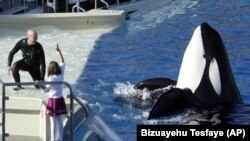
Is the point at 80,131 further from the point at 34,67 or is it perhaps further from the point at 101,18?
the point at 101,18

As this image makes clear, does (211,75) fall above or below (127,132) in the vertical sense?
above

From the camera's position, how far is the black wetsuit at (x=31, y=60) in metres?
11.8

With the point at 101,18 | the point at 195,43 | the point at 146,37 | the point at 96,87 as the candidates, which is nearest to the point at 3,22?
the point at 101,18

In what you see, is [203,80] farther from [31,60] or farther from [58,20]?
[58,20]

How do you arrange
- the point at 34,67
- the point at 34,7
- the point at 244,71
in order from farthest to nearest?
the point at 34,7 < the point at 244,71 < the point at 34,67

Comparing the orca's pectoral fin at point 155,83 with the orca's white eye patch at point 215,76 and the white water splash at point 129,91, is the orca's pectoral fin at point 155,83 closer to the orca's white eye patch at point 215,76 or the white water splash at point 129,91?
the white water splash at point 129,91

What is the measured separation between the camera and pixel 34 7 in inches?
775

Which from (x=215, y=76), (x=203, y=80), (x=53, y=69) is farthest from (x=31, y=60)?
(x=53, y=69)

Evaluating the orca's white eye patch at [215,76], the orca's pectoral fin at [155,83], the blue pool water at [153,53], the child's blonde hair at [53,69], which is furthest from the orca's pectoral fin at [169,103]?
the child's blonde hair at [53,69]

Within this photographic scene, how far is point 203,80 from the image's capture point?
35.9ft

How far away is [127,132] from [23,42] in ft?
8.15

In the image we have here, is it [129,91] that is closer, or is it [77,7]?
[129,91]

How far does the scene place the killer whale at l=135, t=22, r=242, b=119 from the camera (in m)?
10.5

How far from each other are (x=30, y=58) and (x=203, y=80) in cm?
291
